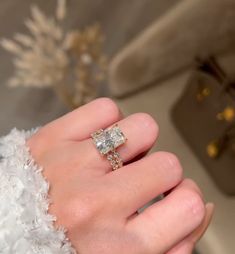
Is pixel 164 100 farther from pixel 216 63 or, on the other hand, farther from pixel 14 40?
pixel 14 40

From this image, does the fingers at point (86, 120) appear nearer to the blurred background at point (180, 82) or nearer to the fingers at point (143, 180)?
the fingers at point (143, 180)

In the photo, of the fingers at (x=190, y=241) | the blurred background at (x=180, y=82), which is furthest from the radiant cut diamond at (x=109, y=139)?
the blurred background at (x=180, y=82)

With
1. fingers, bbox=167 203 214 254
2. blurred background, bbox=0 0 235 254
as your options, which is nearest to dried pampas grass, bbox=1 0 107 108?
blurred background, bbox=0 0 235 254

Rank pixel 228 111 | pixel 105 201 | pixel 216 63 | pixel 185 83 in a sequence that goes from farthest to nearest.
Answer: pixel 185 83
pixel 216 63
pixel 228 111
pixel 105 201

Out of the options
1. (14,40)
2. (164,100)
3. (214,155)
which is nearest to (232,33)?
(164,100)

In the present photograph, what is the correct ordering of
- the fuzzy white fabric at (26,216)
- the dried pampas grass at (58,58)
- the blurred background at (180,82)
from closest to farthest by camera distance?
the fuzzy white fabric at (26,216) → the blurred background at (180,82) → the dried pampas grass at (58,58)

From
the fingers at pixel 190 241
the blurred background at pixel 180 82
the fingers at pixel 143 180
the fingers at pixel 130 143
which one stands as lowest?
the fingers at pixel 190 241

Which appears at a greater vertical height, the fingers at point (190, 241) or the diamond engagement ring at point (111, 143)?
the diamond engagement ring at point (111, 143)

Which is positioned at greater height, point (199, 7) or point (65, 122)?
point (199, 7)
